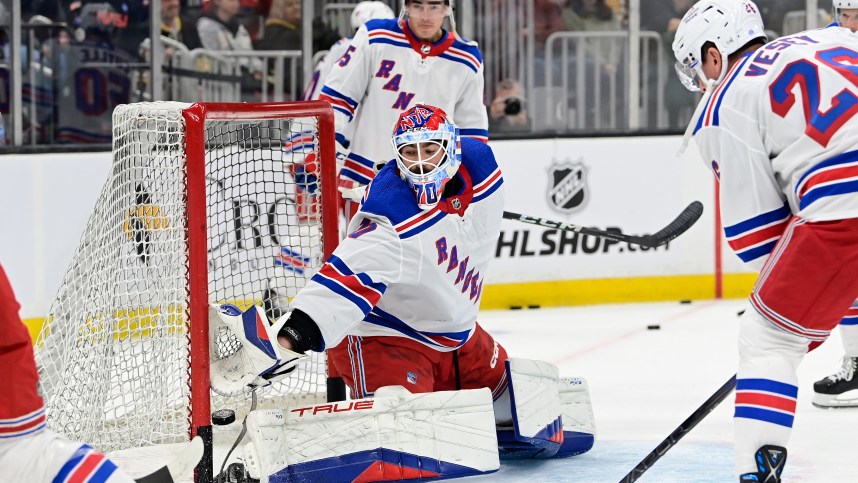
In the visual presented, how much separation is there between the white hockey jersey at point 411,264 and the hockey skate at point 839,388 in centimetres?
120

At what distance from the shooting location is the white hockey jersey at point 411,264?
9.59ft

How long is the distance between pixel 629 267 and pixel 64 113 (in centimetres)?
246

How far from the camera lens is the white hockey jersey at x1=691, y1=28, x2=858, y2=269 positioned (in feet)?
8.16

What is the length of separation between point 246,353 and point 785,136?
1091 mm

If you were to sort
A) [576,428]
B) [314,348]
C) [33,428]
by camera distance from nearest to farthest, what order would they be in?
1. [33,428]
2. [314,348]
3. [576,428]

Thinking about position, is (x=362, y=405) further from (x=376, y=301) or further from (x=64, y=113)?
(x=64, y=113)

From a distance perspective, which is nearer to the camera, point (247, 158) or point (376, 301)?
point (376, 301)

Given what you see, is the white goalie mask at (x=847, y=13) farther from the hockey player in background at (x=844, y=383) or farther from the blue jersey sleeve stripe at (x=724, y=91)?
the blue jersey sleeve stripe at (x=724, y=91)

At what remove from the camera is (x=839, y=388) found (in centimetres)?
395

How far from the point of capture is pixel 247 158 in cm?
353

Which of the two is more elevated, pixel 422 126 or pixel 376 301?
pixel 422 126

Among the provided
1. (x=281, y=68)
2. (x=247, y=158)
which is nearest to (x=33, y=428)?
(x=247, y=158)

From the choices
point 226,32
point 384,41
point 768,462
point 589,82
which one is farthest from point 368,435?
point 589,82

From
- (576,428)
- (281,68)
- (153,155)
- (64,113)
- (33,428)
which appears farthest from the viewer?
(281,68)
